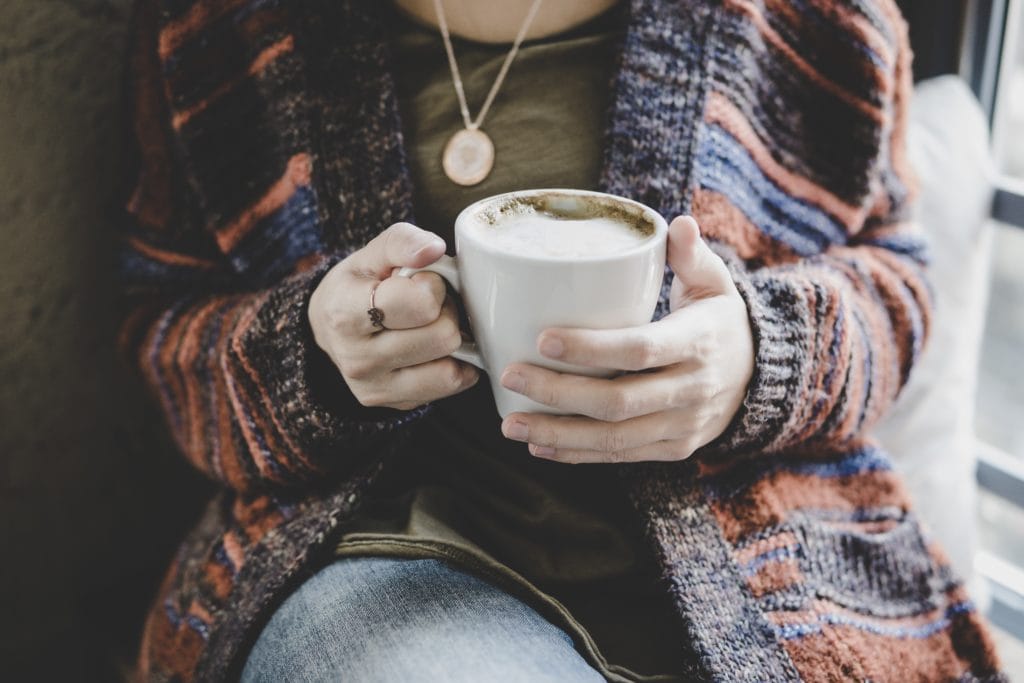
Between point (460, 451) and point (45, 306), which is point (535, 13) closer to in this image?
point (460, 451)

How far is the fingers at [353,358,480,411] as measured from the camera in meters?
0.59

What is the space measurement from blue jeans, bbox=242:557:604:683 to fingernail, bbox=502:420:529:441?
168mm

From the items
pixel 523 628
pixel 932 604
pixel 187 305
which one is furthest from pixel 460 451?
pixel 932 604

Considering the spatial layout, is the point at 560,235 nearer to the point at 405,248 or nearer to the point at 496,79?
the point at 405,248

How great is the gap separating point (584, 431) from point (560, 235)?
0.43 feet

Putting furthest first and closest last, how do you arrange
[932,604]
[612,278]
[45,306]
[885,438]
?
[885,438] → [45,306] → [932,604] → [612,278]

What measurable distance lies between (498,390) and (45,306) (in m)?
0.55

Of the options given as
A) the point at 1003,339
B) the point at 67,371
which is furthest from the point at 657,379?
the point at 1003,339

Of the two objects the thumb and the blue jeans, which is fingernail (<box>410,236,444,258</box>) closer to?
the thumb

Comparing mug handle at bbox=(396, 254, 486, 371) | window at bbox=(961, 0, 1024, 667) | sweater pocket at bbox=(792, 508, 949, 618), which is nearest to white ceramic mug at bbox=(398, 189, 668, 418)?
mug handle at bbox=(396, 254, 486, 371)

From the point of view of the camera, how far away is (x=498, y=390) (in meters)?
0.58

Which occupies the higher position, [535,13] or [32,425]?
[535,13]

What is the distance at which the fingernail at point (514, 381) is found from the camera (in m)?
0.53

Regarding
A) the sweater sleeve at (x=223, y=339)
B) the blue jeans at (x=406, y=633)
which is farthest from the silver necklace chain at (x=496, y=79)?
the blue jeans at (x=406, y=633)
